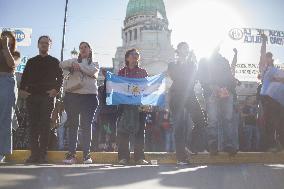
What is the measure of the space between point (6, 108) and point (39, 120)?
2.13 ft

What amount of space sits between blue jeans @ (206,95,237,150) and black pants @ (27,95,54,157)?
245 cm

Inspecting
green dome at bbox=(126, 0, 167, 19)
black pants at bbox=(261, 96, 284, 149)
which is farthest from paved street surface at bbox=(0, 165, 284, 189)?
green dome at bbox=(126, 0, 167, 19)

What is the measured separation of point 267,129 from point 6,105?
13.7 ft

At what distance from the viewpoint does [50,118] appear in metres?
5.23

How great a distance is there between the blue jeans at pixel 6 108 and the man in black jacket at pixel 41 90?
1.75ft

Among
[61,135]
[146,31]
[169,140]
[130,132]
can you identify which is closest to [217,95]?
[130,132]

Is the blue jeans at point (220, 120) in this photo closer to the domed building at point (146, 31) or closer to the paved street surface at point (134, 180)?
the paved street surface at point (134, 180)

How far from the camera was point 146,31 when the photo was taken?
5706 centimetres

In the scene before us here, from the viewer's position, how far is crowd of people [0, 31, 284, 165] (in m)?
5.02

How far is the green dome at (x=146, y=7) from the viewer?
5706 cm

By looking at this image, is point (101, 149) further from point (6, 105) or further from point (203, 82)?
point (6, 105)

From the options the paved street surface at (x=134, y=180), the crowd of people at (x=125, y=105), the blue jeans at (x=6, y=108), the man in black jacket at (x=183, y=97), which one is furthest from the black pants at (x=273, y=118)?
the blue jeans at (x=6, y=108)

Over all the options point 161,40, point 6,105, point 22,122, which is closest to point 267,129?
point 6,105

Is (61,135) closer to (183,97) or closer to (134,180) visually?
(183,97)
